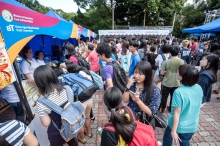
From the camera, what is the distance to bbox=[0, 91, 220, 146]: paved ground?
256cm

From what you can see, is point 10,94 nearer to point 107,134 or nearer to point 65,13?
point 107,134

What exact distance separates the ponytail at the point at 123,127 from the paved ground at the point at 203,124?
1.86 meters

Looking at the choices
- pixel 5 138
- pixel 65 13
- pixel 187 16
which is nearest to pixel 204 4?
pixel 187 16

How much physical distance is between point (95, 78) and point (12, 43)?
1393mm

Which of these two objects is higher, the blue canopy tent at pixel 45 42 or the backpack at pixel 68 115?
the blue canopy tent at pixel 45 42

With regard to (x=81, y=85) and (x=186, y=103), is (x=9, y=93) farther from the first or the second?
(x=186, y=103)

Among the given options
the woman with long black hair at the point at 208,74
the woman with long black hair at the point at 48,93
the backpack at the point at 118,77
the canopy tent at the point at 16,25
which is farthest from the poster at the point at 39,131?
the woman with long black hair at the point at 208,74

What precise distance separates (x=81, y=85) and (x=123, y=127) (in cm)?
122

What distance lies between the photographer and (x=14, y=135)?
1053 millimetres

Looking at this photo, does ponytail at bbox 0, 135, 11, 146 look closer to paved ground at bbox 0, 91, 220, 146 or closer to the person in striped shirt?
the person in striped shirt

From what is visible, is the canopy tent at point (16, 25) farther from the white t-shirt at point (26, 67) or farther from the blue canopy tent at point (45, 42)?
the blue canopy tent at point (45, 42)

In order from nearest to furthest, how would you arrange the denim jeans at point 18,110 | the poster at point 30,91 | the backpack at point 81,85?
the backpack at point 81,85 → the poster at point 30,91 → the denim jeans at point 18,110

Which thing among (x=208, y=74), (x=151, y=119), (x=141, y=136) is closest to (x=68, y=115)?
(x=141, y=136)

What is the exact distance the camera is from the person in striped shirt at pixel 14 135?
3.27 feet
